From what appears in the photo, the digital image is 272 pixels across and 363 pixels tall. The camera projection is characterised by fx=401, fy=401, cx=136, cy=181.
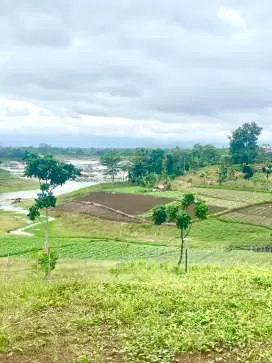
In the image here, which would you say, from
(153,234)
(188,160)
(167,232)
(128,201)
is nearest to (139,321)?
(167,232)

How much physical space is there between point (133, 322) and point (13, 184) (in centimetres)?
11503

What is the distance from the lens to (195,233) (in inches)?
2085

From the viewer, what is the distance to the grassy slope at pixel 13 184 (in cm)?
11178

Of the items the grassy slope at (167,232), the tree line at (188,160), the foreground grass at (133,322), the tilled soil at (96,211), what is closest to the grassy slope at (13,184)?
the tree line at (188,160)

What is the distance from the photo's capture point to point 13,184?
4729 inches

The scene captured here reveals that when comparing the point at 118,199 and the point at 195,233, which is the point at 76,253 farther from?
the point at 118,199

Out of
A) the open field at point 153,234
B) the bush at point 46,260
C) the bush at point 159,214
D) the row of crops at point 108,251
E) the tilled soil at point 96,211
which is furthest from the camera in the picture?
the tilled soil at point 96,211

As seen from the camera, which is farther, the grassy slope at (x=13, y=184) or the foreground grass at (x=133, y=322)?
the grassy slope at (x=13, y=184)

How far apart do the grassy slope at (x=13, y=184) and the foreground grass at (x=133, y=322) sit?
324 ft

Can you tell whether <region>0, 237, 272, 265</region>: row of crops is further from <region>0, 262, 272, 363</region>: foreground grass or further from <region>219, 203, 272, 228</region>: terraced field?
<region>0, 262, 272, 363</region>: foreground grass

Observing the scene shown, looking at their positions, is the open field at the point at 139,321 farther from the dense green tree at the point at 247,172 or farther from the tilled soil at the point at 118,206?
the dense green tree at the point at 247,172

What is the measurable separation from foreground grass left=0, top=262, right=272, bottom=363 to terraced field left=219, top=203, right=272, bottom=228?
41.3 m

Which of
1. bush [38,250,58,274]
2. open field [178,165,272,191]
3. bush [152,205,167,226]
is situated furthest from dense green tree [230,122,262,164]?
bush [38,250,58,274]

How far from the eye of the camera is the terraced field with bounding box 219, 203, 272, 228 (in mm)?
54566
